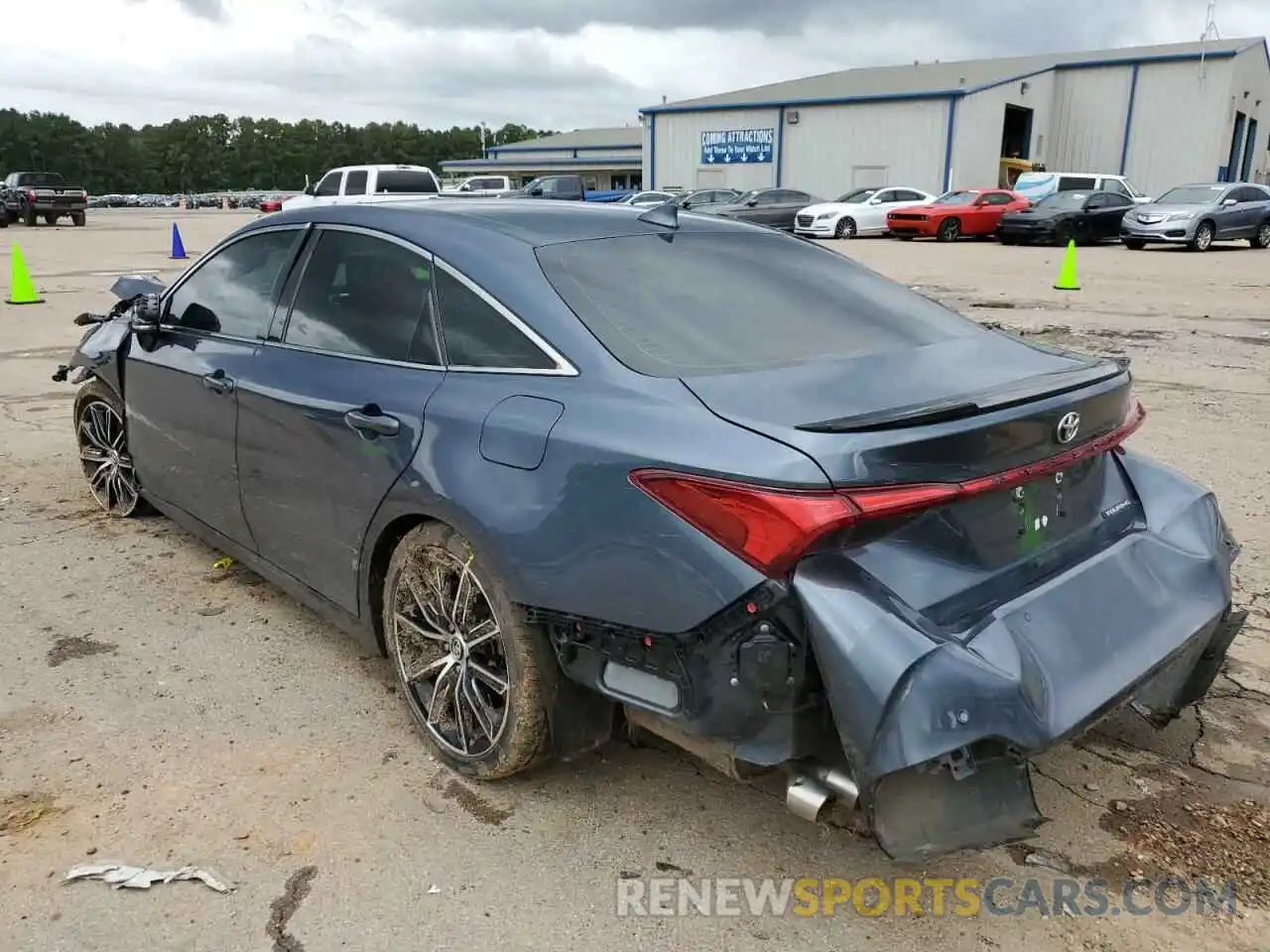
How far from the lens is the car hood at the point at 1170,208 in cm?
2270

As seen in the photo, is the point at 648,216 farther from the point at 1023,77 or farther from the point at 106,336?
the point at 1023,77

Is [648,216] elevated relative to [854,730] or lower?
elevated

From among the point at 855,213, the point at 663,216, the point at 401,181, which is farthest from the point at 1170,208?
the point at 663,216

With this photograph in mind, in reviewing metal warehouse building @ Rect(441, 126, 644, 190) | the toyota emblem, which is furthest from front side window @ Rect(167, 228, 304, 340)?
metal warehouse building @ Rect(441, 126, 644, 190)

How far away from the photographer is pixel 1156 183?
4256 centimetres

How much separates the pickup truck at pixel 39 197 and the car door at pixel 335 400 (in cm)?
4021

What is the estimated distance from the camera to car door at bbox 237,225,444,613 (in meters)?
2.96

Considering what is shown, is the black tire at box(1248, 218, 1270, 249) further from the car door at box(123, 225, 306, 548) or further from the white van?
the car door at box(123, 225, 306, 548)

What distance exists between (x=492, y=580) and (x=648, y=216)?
141cm

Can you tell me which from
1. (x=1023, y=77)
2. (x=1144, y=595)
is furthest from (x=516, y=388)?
(x=1023, y=77)

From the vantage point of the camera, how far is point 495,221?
310 centimetres

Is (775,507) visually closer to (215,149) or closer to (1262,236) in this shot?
(1262,236)

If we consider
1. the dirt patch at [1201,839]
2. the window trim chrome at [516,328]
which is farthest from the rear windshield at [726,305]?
the dirt patch at [1201,839]

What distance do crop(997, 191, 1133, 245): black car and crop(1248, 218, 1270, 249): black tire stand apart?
2.99m
